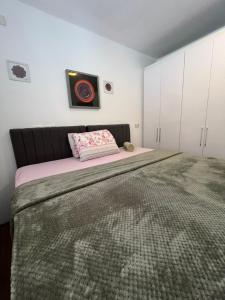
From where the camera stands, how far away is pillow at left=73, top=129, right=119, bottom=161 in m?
1.67

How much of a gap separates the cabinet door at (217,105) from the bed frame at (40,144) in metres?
1.87

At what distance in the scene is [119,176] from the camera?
1.09m

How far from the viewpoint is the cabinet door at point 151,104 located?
256 centimetres

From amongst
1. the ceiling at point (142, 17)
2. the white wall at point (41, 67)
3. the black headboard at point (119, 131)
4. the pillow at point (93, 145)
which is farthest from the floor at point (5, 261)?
the ceiling at point (142, 17)

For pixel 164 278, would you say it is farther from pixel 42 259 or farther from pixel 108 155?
pixel 108 155

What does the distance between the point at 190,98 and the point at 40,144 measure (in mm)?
2314

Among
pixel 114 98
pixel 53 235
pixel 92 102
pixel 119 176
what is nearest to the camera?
pixel 53 235

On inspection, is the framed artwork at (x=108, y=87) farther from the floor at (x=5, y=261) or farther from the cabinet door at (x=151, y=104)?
the floor at (x=5, y=261)

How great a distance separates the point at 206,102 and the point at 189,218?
2.02 m

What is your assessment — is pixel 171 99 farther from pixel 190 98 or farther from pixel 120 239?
pixel 120 239

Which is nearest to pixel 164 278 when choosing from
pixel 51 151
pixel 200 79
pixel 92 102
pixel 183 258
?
pixel 183 258

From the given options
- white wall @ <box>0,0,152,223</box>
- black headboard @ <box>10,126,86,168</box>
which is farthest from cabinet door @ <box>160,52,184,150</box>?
black headboard @ <box>10,126,86,168</box>

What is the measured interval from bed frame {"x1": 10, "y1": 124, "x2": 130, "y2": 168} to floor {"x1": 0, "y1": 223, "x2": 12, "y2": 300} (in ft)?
2.48

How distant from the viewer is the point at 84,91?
204cm
